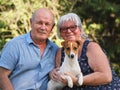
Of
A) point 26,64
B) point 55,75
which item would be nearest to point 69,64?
point 55,75

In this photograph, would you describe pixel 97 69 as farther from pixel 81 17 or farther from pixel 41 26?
pixel 81 17

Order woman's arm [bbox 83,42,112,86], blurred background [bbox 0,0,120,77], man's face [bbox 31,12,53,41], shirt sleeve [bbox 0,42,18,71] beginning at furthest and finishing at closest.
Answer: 1. blurred background [bbox 0,0,120,77]
2. man's face [bbox 31,12,53,41]
3. shirt sleeve [bbox 0,42,18,71]
4. woman's arm [bbox 83,42,112,86]

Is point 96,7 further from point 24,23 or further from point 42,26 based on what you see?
point 42,26

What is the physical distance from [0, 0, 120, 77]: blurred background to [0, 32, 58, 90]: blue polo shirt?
13.6 feet

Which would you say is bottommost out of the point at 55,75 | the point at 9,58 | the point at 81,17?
the point at 81,17

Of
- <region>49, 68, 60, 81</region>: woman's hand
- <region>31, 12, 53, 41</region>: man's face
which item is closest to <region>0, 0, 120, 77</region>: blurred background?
<region>31, 12, 53, 41</region>: man's face

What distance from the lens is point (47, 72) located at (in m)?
3.97

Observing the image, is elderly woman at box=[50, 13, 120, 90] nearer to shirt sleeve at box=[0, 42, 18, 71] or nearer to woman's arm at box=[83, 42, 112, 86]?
woman's arm at box=[83, 42, 112, 86]

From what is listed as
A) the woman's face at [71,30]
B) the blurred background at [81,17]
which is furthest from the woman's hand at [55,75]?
the blurred background at [81,17]

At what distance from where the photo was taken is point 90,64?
3.73 metres

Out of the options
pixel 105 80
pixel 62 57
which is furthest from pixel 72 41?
pixel 105 80

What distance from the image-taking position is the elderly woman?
3691 millimetres

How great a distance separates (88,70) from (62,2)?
5115 millimetres

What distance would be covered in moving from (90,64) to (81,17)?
5.10 meters
